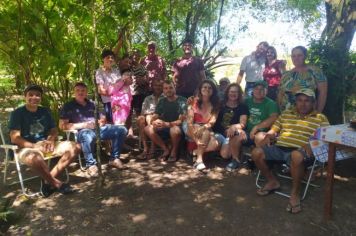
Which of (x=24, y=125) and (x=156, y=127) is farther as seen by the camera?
(x=156, y=127)

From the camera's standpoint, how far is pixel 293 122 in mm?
4512

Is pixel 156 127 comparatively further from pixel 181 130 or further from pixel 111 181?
pixel 111 181

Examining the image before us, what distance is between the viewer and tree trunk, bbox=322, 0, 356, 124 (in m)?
5.33

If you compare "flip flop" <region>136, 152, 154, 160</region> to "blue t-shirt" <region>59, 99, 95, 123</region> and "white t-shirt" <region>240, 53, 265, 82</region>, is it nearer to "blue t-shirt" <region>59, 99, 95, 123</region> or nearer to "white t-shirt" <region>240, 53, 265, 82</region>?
"blue t-shirt" <region>59, 99, 95, 123</region>

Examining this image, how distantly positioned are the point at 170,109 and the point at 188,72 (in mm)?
1065

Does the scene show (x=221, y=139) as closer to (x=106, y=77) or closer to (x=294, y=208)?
(x=294, y=208)

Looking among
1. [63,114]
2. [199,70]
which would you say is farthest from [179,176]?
[199,70]

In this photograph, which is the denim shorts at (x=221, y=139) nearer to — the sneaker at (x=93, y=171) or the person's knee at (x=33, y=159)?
the sneaker at (x=93, y=171)

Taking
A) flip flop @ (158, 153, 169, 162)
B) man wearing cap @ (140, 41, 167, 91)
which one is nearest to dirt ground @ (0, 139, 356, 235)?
flip flop @ (158, 153, 169, 162)

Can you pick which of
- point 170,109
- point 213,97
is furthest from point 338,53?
point 170,109

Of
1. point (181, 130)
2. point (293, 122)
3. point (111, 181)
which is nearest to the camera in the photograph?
point (293, 122)

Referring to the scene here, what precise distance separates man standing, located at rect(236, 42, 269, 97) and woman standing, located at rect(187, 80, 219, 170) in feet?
4.74

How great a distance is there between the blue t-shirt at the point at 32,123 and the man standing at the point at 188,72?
105 inches

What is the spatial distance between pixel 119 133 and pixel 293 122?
2.58 metres
